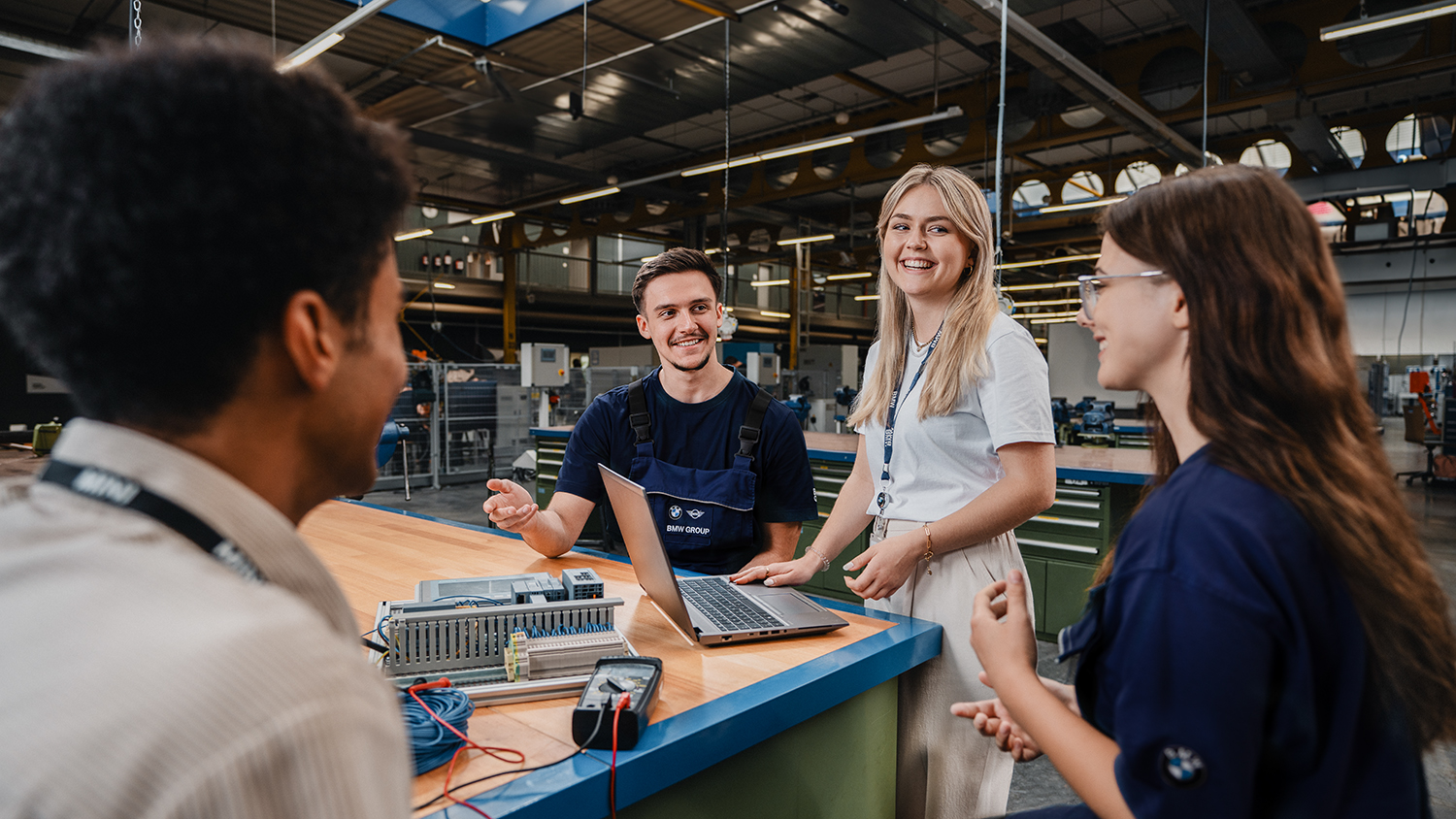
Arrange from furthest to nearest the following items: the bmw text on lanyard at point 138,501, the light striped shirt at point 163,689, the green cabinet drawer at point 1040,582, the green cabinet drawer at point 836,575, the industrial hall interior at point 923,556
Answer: the green cabinet drawer at point 836,575 < the green cabinet drawer at point 1040,582 < the industrial hall interior at point 923,556 < the bmw text on lanyard at point 138,501 < the light striped shirt at point 163,689

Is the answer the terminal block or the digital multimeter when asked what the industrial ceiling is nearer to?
the terminal block

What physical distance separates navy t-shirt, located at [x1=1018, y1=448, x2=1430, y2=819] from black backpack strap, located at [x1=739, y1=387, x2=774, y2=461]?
1.24m

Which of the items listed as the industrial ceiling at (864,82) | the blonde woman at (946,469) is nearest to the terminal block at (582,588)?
the blonde woman at (946,469)

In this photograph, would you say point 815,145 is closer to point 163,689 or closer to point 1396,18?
point 1396,18

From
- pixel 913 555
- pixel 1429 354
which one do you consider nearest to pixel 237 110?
pixel 913 555

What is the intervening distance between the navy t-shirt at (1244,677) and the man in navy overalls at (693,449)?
124 centimetres

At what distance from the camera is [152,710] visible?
0.34m

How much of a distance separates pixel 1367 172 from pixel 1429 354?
8336 millimetres

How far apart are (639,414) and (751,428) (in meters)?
0.29

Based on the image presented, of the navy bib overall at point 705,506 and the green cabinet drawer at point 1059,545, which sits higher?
the navy bib overall at point 705,506

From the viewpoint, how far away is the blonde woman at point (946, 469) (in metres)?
1.39

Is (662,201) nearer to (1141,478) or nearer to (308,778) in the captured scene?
(1141,478)

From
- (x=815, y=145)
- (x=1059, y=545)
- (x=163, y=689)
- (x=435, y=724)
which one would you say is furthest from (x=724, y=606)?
(x=815, y=145)

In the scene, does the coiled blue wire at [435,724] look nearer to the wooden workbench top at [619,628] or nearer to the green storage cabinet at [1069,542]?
the wooden workbench top at [619,628]
